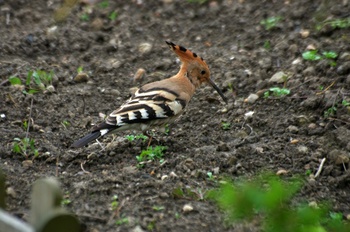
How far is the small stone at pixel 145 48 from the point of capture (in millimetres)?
6730

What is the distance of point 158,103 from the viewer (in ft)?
17.0

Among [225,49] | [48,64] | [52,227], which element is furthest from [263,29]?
[52,227]

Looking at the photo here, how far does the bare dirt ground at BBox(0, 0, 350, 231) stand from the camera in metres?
3.93

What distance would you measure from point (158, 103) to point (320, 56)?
164 centimetres

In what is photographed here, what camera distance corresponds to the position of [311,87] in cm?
550

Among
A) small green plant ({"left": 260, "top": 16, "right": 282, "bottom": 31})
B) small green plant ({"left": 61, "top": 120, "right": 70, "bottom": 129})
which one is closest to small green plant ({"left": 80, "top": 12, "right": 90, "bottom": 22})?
small green plant ({"left": 260, "top": 16, "right": 282, "bottom": 31})

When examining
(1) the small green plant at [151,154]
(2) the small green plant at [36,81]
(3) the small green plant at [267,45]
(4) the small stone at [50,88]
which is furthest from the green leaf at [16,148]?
(3) the small green plant at [267,45]

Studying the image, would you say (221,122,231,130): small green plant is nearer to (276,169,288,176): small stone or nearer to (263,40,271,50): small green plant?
(276,169,288,176): small stone

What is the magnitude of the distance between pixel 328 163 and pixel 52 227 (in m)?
2.15

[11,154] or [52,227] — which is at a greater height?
[52,227]

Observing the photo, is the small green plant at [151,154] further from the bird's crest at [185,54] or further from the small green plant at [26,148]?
the bird's crest at [185,54]

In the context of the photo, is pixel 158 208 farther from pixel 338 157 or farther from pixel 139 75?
pixel 139 75

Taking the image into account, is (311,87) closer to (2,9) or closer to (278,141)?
(278,141)

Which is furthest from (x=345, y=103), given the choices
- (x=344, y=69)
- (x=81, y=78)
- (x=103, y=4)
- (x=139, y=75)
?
(x=103, y=4)
